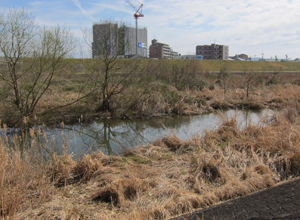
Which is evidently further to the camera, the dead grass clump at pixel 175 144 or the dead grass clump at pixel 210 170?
the dead grass clump at pixel 175 144

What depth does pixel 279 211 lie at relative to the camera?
3676 millimetres

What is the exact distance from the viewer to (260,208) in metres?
3.81

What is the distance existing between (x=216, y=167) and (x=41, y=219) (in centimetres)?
361

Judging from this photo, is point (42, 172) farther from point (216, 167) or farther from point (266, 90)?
point (266, 90)

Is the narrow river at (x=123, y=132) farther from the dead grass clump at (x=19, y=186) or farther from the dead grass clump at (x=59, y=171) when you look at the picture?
the dead grass clump at (x=19, y=186)

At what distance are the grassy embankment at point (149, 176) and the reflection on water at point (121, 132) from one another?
5.60 feet

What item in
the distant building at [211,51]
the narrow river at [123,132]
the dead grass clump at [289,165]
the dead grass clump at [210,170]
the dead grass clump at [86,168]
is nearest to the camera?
the dead grass clump at [210,170]

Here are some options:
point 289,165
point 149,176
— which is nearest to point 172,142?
point 149,176

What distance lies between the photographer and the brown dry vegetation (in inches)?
156

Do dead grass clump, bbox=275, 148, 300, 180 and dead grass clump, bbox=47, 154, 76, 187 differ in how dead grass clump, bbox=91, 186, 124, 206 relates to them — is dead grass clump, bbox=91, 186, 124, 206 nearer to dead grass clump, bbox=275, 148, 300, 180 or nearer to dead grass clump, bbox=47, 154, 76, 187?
dead grass clump, bbox=47, 154, 76, 187

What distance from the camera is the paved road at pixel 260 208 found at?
3.57 metres

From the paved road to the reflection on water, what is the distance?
14.7ft

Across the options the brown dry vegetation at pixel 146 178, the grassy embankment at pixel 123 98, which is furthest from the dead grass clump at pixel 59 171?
the grassy embankment at pixel 123 98

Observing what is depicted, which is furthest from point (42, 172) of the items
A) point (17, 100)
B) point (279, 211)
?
point (17, 100)
